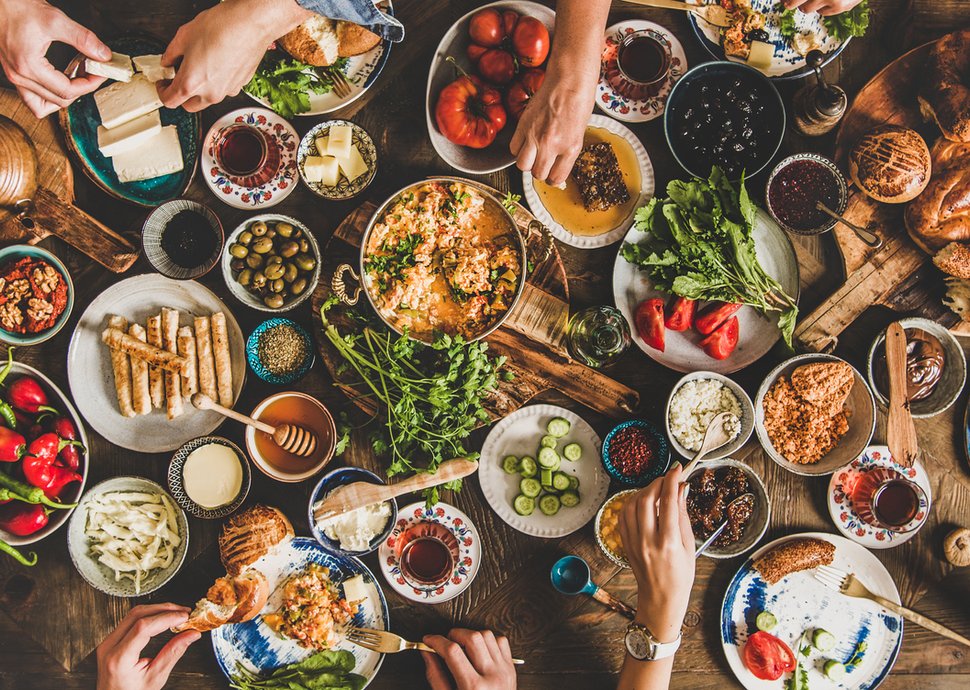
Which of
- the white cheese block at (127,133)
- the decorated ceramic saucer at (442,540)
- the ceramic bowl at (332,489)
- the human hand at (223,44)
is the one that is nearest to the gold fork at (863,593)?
the decorated ceramic saucer at (442,540)

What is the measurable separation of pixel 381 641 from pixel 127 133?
7.30ft

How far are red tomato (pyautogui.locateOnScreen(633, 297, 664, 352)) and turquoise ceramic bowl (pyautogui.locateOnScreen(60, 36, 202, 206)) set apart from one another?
6.26 feet

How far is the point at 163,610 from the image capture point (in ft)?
8.33

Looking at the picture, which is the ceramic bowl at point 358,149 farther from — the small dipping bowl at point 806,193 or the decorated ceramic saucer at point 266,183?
the small dipping bowl at point 806,193

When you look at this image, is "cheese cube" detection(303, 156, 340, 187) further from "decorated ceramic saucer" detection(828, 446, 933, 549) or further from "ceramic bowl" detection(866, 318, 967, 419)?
"decorated ceramic saucer" detection(828, 446, 933, 549)

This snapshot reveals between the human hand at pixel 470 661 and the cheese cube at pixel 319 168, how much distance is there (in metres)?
1.91

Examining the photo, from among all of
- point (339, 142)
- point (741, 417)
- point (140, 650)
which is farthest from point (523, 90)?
point (140, 650)

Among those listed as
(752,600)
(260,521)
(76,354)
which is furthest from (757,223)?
(76,354)

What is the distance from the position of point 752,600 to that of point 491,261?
5.87 ft

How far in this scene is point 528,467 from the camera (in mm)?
2654

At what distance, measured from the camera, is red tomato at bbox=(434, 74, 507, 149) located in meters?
2.50

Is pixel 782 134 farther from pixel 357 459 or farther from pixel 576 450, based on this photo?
pixel 357 459

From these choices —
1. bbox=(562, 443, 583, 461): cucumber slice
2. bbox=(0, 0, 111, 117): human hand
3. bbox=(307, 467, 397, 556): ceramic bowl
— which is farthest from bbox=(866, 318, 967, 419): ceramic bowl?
bbox=(0, 0, 111, 117): human hand

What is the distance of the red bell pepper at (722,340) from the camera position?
2.59 metres
